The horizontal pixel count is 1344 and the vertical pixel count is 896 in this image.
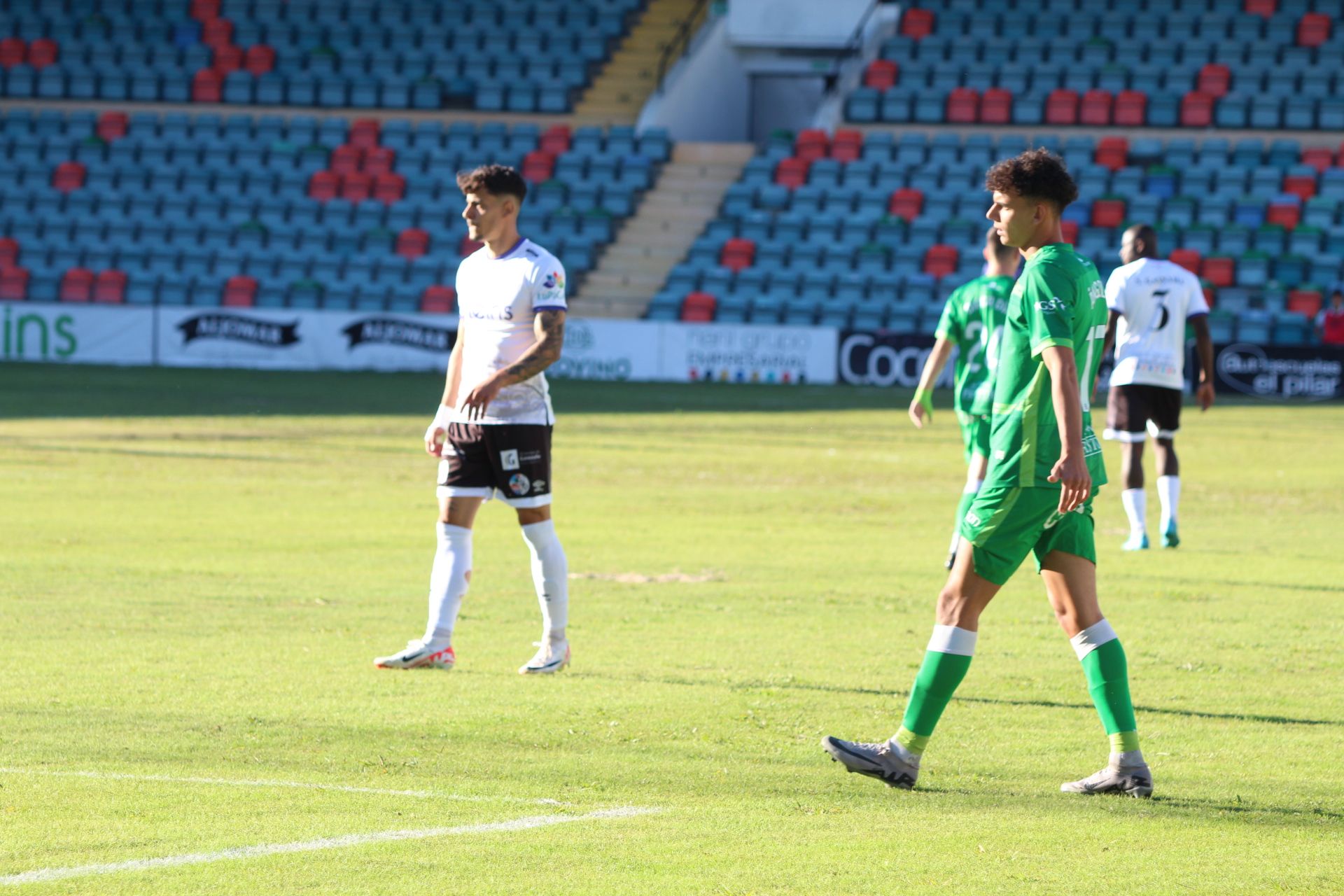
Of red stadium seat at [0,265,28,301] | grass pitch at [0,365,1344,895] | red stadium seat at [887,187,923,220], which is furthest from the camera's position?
red stadium seat at [0,265,28,301]

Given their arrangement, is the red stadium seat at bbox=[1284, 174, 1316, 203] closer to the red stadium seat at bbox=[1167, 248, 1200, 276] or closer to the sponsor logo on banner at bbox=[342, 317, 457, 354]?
the red stadium seat at bbox=[1167, 248, 1200, 276]

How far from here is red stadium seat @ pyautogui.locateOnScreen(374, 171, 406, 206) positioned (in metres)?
40.8

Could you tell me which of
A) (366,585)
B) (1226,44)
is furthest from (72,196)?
(366,585)

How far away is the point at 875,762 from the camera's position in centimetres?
608

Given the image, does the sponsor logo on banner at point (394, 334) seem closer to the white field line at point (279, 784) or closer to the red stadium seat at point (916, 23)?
the red stadium seat at point (916, 23)

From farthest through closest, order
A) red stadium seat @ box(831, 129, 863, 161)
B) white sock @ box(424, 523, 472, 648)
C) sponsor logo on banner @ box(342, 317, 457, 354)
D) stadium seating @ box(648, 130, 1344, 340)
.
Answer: red stadium seat @ box(831, 129, 863, 161), stadium seating @ box(648, 130, 1344, 340), sponsor logo on banner @ box(342, 317, 457, 354), white sock @ box(424, 523, 472, 648)

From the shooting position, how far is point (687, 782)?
6.14 meters

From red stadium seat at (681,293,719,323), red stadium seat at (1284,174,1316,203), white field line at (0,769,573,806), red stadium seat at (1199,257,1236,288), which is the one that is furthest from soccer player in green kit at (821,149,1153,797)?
red stadium seat at (1284,174,1316,203)

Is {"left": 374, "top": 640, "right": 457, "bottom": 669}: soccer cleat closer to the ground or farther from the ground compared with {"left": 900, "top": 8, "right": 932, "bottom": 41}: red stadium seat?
closer to the ground

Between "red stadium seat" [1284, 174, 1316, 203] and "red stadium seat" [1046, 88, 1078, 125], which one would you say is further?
"red stadium seat" [1046, 88, 1078, 125]

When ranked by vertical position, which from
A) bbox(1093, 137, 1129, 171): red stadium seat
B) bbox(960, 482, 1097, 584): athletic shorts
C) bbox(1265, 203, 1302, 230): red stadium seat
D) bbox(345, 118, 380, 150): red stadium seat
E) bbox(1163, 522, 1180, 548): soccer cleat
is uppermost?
bbox(345, 118, 380, 150): red stadium seat

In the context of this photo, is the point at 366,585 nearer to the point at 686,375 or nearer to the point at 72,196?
the point at 686,375

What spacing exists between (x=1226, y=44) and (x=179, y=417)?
26.4 meters

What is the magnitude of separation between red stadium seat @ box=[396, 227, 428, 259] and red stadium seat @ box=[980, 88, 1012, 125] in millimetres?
12115
